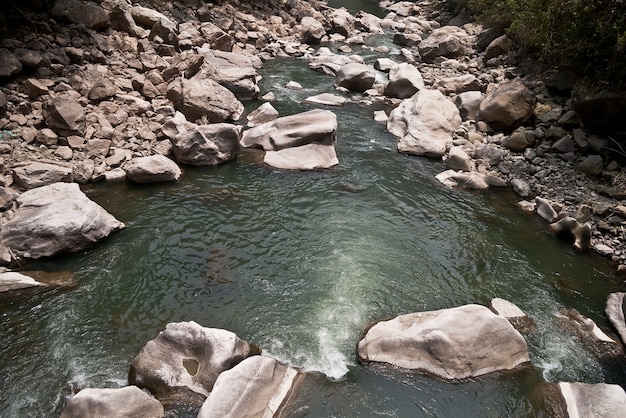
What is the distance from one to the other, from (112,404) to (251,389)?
157 centimetres

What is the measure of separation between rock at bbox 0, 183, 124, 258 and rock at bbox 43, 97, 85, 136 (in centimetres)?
246

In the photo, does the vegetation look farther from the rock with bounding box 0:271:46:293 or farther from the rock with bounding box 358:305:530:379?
the rock with bounding box 0:271:46:293

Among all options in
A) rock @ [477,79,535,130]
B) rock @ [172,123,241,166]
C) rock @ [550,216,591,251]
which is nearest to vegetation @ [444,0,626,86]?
rock @ [477,79,535,130]

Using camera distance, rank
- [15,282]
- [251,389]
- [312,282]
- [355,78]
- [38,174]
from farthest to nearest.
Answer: [355,78] → [38,174] → [312,282] → [15,282] → [251,389]

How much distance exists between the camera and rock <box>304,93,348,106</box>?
51.4ft

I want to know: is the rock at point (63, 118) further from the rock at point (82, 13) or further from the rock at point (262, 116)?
the rock at point (262, 116)

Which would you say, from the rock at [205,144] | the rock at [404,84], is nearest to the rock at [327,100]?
the rock at [404,84]

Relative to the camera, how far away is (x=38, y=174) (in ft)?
30.1

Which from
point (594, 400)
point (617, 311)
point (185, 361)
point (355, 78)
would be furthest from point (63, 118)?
point (617, 311)

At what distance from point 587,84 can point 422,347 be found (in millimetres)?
9319

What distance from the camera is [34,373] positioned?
5914 mm

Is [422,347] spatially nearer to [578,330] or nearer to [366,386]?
[366,386]

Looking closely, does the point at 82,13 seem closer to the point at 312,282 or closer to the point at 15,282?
the point at 15,282

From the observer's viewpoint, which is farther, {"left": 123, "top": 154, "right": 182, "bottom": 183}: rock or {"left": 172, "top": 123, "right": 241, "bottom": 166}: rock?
{"left": 172, "top": 123, "right": 241, "bottom": 166}: rock
